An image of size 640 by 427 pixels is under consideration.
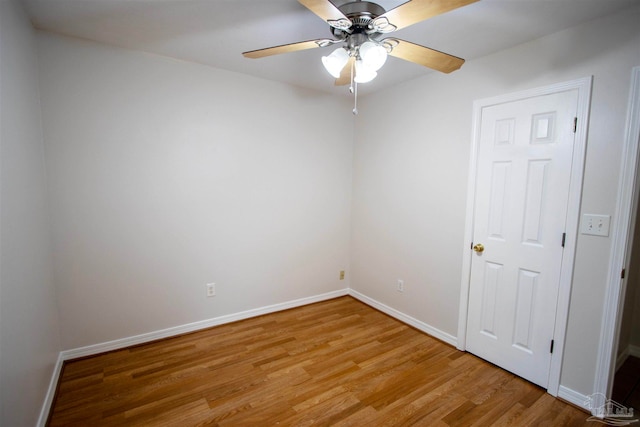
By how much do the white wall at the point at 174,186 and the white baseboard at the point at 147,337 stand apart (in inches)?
1.9

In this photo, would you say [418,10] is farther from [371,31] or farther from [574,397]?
[574,397]

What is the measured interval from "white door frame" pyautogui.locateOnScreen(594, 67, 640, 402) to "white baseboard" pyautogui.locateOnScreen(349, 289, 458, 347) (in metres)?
0.99

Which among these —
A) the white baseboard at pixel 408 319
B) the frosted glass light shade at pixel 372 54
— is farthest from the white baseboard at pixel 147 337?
the frosted glass light shade at pixel 372 54

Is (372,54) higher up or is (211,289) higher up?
(372,54)

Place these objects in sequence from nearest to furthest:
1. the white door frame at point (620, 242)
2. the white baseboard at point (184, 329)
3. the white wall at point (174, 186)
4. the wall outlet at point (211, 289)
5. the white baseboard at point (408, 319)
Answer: the white door frame at point (620, 242) → the white wall at point (174, 186) → the white baseboard at point (184, 329) → the white baseboard at point (408, 319) → the wall outlet at point (211, 289)

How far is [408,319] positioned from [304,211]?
160cm

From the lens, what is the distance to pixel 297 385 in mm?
2096

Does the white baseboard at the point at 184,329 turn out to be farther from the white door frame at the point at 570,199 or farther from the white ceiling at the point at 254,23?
the white ceiling at the point at 254,23

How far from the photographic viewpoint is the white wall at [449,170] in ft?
5.80

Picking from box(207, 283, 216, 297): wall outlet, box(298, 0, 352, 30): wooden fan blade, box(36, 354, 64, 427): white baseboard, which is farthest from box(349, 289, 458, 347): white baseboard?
box(36, 354, 64, 427): white baseboard

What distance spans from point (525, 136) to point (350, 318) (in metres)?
2.30

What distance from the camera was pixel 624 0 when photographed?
1598 millimetres

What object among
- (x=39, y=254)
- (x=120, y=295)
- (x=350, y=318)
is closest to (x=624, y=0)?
(x=350, y=318)

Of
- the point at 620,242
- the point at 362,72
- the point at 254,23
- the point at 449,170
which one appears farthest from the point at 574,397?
the point at 254,23
